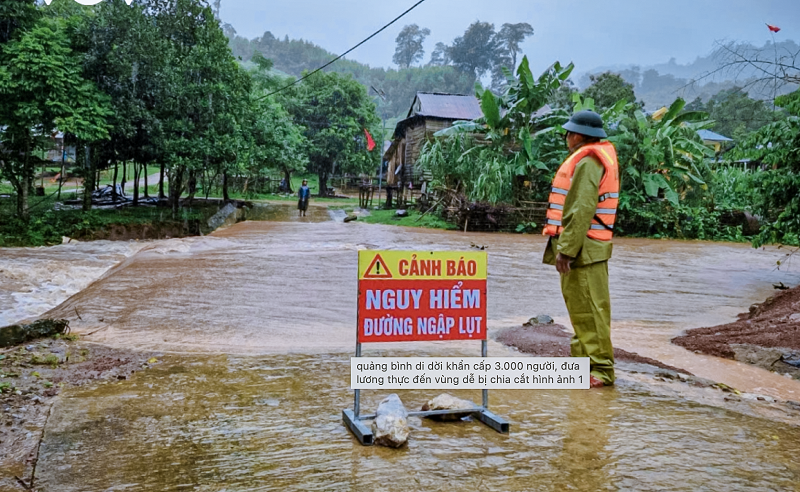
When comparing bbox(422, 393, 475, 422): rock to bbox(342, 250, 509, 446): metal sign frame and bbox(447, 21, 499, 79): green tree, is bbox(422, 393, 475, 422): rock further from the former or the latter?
bbox(447, 21, 499, 79): green tree

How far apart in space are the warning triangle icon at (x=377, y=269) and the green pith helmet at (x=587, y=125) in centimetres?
194

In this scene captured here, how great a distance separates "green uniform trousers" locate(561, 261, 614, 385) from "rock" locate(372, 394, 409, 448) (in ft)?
5.54

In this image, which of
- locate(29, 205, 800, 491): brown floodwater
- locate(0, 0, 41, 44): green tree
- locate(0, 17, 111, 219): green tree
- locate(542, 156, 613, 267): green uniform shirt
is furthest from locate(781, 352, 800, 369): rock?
locate(0, 0, 41, 44): green tree

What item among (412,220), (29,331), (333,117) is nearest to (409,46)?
(333,117)

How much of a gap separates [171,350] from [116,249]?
11.4 m

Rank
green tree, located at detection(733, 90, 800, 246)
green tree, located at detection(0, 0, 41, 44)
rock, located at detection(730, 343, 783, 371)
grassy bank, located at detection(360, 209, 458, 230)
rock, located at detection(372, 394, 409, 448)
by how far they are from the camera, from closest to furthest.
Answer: rock, located at detection(372, 394, 409, 448) → rock, located at detection(730, 343, 783, 371) → green tree, located at detection(733, 90, 800, 246) → green tree, located at detection(0, 0, 41, 44) → grassy bank, located at detection(360, 209, 458, 230)

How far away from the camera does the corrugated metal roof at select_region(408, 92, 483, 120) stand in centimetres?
3506

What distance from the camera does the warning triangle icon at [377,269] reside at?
3.18 meters

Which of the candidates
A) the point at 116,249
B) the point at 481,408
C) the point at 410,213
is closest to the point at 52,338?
the point at 481,408

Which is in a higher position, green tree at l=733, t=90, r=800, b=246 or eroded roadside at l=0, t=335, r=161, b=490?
green tree at l=733, t=90, r=800, b=246

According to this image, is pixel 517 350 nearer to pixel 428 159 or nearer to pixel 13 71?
pixel 13 71

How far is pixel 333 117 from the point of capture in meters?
45.4

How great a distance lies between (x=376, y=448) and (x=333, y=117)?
44262 mm

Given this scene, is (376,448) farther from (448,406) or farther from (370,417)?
(448,406)
